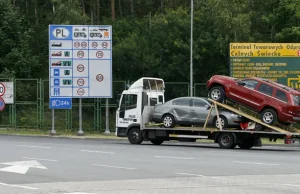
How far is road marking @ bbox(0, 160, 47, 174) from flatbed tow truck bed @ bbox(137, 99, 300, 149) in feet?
33.1

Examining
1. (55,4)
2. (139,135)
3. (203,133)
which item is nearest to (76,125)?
(139,135)

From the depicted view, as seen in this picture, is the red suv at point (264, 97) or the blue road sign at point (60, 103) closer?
the red suv at point (264, 97)

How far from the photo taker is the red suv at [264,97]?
26562mm

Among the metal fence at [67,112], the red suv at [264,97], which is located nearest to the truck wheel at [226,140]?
the red suv at [264,97]

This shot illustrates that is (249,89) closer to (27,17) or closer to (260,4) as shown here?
(260,4)

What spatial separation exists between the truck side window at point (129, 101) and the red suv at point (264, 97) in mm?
4320

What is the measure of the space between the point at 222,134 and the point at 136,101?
199 inches

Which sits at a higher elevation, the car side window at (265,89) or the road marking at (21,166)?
the car side window at (265,89)

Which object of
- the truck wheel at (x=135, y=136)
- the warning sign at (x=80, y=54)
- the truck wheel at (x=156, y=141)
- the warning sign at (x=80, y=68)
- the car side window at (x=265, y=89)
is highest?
the warning sign at (x=80, y=54)

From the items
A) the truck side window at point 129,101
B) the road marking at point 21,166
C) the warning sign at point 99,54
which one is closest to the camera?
the road marking at point 21,166

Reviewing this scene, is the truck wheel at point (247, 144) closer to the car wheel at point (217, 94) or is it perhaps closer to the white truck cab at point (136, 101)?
the car wheel at point (217, 94)

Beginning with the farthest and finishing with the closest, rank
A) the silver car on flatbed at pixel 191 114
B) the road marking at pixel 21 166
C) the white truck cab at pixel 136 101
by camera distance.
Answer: the white truck cab at pixel 136 101
the silver car on flatbed at pixel 191 114
the road marking at pixel 21 166

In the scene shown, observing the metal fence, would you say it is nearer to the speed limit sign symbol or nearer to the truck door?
the speed limit sign symbol

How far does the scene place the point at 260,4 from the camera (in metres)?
59.2
